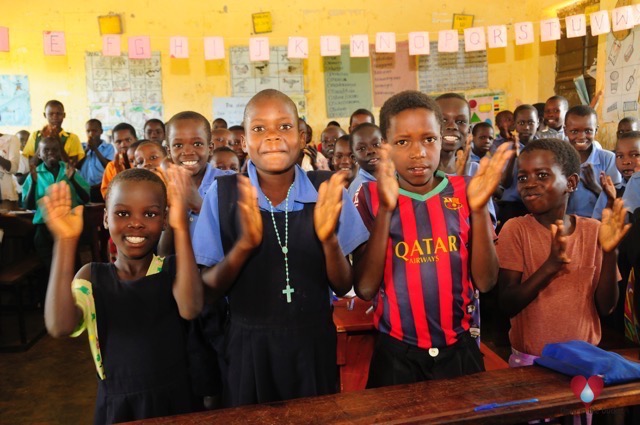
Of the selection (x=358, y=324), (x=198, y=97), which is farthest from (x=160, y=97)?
(x=358, y=324)

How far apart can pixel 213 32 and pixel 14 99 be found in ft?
8.63

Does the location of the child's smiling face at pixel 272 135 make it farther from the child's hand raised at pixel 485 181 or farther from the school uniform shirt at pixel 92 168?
the school uniform shirt at pixel 92 168

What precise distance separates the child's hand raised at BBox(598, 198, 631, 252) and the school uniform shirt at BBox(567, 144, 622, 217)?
1.65 metres

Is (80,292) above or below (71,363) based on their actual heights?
above

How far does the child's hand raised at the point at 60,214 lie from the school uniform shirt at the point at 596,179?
9.47 feet

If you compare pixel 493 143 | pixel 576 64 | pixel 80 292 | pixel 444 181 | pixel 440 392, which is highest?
pixel 576 64

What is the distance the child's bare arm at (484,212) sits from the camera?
1.59 metres

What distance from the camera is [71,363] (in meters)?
3.60

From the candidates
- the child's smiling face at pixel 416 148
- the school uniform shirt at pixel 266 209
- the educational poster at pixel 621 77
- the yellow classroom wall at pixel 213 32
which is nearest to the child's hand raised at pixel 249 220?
the school uniform shirt at pixel 266 209

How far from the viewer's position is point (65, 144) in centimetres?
589

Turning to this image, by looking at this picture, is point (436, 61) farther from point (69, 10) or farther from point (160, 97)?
point (69, 10)

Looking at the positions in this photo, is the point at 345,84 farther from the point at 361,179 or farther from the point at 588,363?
the point at 588,363

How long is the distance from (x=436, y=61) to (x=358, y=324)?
6.33 meters

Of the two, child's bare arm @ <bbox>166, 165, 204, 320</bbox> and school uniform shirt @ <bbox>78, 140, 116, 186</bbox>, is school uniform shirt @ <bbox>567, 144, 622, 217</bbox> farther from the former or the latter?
school uniform shirt @ <bbox>78, 140, 116, 186</bbox>
